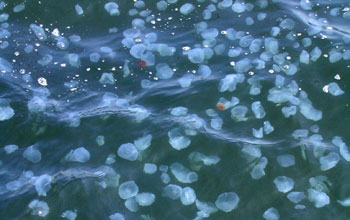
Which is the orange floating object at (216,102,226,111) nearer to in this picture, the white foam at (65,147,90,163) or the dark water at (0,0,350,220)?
the dark water at (0,0,350,220)

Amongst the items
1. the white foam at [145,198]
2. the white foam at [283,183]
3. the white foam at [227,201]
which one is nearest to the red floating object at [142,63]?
the white foam at [145,198]

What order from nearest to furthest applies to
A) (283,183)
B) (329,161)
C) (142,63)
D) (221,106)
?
(283,183), (329,161), (221,106), (142,63)

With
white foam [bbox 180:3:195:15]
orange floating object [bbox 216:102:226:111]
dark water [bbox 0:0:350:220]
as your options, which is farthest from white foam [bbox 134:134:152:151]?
white foam [bbox 180:3:195:15]

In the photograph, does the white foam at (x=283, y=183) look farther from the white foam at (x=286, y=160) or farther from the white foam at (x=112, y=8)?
the white foam at (x=112, y=8)

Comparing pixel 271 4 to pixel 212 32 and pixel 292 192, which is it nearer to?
pixel 212 32

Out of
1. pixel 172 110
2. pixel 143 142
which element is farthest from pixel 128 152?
pixel 172 110

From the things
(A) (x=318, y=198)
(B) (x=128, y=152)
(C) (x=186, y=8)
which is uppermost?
(C) (x=186, y=8)

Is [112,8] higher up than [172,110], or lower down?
higher up

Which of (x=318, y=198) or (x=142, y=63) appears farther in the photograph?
(x=142, y=63)

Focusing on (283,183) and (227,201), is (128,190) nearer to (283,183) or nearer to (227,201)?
(227,201)
